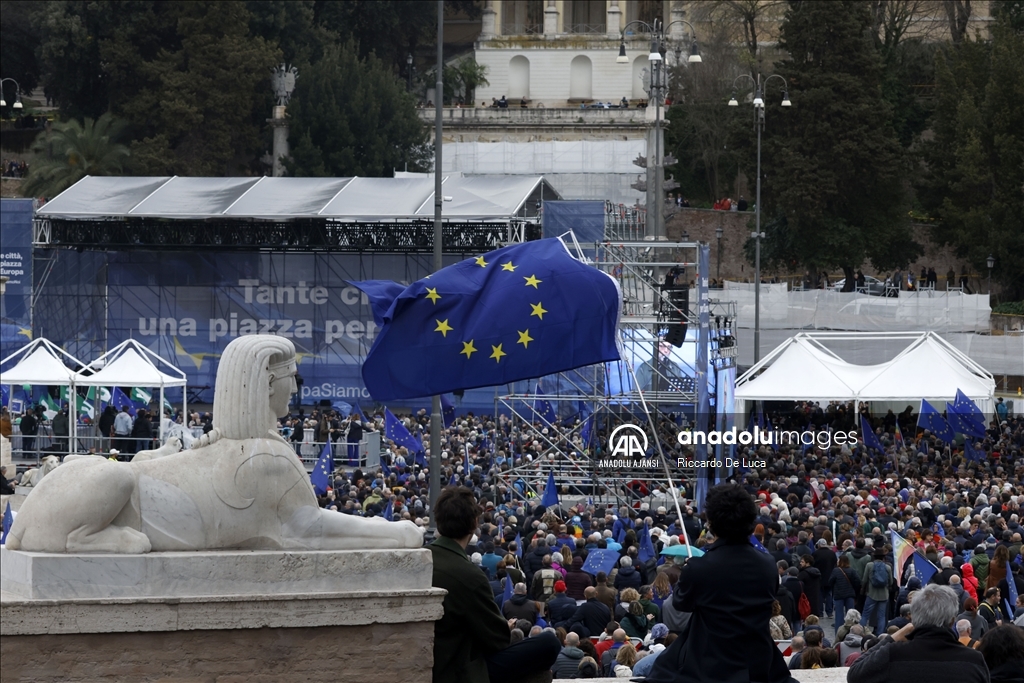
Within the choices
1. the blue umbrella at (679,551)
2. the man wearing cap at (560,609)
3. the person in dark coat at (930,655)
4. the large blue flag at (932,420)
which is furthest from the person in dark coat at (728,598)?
the large blue flag at (932,420)

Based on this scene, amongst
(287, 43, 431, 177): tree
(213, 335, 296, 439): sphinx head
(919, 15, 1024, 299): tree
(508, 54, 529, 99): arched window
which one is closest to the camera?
(213, 335, 296, 439): sphinx head

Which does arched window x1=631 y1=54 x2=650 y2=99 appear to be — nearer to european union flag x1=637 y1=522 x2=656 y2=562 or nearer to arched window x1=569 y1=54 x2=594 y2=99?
arched window x1=569 y1=54 x2=594 y2=99

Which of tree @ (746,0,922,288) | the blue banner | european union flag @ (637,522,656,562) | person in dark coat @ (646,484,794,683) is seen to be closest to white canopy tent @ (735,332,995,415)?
european union flag @ (637,522,656,562)

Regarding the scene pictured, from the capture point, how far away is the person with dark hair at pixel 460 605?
6.20 metres

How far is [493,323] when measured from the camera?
16109mm

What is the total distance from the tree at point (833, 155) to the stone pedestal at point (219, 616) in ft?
147

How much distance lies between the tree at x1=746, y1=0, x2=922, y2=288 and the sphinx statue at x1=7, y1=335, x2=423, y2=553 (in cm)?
4478

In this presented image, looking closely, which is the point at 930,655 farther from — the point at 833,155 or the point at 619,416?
the point at 833,155

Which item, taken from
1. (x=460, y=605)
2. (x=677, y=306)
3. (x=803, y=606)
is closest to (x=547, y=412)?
(x=677, y=306)

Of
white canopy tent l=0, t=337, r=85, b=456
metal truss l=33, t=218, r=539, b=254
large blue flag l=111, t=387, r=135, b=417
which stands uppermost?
metal truss l=33, t=218, r=539, b=254

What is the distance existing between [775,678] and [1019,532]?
1115 cm

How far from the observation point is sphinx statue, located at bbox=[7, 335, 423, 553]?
5.89 meters

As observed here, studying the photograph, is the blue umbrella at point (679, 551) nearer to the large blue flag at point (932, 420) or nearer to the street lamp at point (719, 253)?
the large blue flag at point (932, 420)

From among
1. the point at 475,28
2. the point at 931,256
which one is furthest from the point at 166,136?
the point at 475,28
